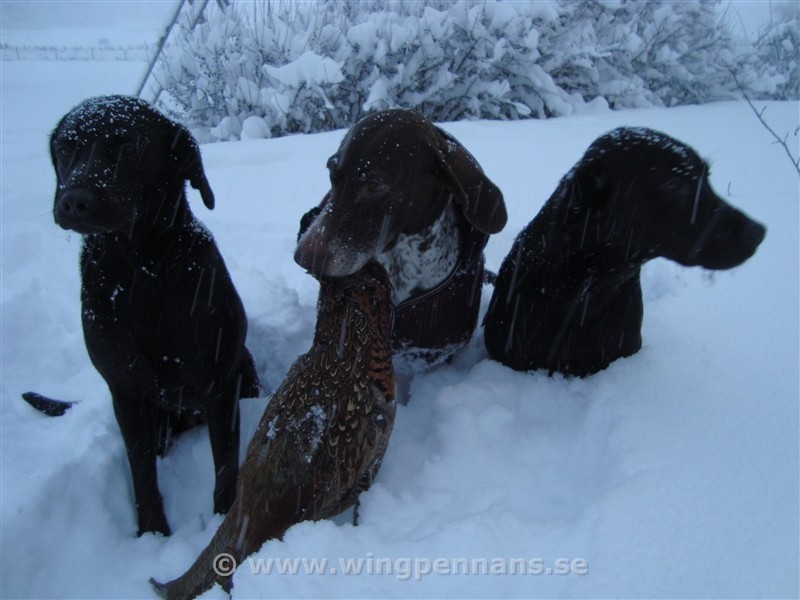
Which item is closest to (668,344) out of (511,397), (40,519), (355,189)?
(511,397)

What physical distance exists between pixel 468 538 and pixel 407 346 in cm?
93

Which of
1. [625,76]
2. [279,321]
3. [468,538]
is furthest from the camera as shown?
[625,76]

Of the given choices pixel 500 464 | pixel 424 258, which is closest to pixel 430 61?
pixel 424 258

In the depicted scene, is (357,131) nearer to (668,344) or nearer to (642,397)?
(642,397)

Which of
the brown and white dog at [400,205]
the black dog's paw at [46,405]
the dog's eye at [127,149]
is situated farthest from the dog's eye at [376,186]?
the black dog's paw at [46,405]

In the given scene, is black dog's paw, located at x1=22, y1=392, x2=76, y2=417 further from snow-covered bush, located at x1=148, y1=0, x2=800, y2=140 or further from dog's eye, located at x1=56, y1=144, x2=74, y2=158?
snow-covered bush, located at x1=148, y1=0, x2=800, y2=140

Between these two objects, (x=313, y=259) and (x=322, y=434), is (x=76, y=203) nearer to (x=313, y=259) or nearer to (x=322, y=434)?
(x=313, y=259)

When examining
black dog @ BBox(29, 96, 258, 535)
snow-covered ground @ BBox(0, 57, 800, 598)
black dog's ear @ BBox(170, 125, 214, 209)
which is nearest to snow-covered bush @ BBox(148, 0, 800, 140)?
snow-covered ground @ BBox(0, 57, 800, 598)

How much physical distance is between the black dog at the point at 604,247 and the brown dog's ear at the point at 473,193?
0.28 m

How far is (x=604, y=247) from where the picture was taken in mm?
1822

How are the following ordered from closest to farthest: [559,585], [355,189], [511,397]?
1. [559,585]
2. [355,189]
3. [511,397]

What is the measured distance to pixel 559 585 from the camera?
49.1 inches

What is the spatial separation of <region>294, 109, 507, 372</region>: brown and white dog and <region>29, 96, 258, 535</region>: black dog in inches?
19.2

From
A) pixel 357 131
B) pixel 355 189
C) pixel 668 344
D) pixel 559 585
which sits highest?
pixel 357 131
